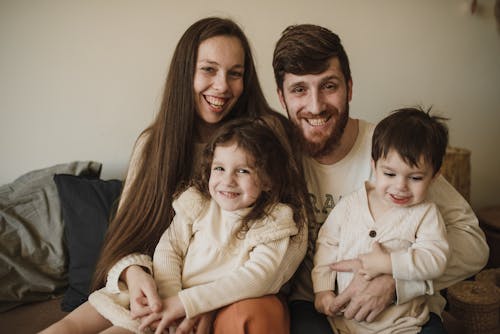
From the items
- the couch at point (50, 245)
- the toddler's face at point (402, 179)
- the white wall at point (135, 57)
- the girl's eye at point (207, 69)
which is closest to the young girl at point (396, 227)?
the toddler's face at point (402, 179)

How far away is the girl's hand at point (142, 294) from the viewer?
4.23ft

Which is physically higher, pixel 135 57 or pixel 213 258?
pixel 135 57

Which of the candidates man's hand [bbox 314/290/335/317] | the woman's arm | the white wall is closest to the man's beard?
the woman's arm

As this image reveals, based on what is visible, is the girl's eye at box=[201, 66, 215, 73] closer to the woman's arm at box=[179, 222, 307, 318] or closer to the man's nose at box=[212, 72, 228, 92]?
the man's nose at box=[212, 72, 228, 92]

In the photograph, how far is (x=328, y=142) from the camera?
162cm

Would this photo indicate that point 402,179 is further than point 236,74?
No

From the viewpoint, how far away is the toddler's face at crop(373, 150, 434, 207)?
1303 millimetres

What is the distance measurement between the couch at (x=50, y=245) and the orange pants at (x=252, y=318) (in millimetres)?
813

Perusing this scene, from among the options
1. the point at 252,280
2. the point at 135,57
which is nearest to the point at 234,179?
the point at 252,280

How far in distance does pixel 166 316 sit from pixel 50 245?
94 cm

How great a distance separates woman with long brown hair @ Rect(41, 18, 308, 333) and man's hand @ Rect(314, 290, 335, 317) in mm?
A: 310

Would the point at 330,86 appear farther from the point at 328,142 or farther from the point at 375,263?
the point at 375,263

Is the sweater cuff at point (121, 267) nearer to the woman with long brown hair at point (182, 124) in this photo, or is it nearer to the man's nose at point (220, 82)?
the woman with long brown hair at point (182, 124)

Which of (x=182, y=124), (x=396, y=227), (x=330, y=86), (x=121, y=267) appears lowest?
(x=121, y=267)
